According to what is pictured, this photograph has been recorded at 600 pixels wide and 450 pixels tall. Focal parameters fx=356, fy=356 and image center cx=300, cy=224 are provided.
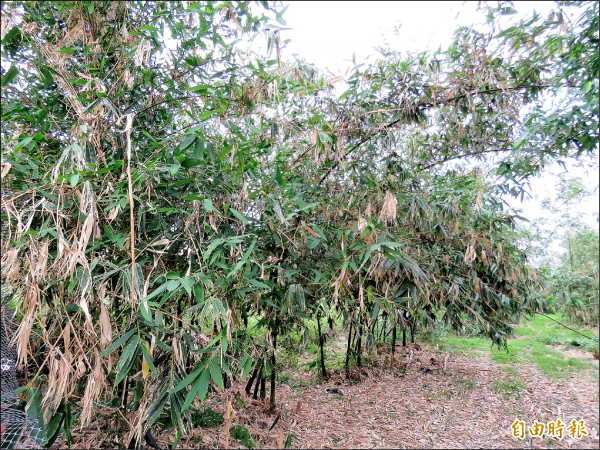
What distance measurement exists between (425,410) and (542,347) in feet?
8.84

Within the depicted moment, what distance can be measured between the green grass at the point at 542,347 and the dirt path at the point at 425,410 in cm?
23

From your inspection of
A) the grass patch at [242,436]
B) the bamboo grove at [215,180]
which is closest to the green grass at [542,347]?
the bamboo grove at [215,180]

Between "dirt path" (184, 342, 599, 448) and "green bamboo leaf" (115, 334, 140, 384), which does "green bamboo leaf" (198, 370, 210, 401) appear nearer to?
"green bamboo leaf" (115, 334, 140, 384)

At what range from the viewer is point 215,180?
63.4 inches

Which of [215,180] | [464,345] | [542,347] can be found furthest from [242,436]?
[542,347]

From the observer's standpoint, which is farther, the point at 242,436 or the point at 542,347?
the point at 542,347

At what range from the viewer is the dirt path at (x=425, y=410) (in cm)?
215

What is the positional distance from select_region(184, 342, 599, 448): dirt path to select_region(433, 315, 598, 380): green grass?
23 cm

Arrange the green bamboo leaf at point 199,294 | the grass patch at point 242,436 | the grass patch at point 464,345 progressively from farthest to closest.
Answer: the grass patch at point 464,345
the grass patch at point 242,436
the green bamboo leaf at point 199,294

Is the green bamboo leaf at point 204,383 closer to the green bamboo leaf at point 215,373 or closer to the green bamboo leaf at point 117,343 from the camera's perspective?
the green bamboo leaf at point 215,373

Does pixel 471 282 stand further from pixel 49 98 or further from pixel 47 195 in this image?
pixel 49 98

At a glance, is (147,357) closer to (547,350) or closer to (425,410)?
(425,410)

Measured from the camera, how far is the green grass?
3.44m

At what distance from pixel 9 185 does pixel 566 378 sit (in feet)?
13.7
